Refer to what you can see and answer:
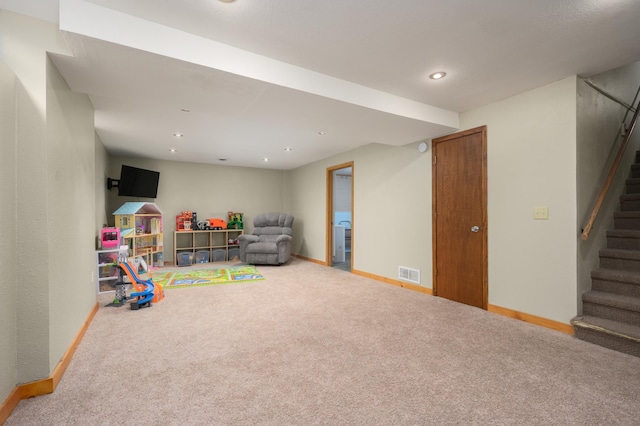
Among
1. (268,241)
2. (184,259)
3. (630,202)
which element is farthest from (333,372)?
(184,259)

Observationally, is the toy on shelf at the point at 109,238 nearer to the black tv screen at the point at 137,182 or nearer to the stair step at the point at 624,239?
the black tv screen at the point at 137,182

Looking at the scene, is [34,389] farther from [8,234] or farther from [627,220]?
[627,220]

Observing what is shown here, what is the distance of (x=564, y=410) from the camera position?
167cm

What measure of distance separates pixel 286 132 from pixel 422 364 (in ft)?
11.6

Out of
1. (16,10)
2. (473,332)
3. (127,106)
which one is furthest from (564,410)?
(127,106)

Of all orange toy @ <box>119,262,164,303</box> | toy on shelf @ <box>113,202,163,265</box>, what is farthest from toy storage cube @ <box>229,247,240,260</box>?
orange toy @ <box>119,262,164,303</box>

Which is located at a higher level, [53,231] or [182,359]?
[53,231]

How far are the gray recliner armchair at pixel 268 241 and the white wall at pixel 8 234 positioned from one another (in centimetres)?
445

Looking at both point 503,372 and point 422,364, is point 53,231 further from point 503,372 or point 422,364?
point 503,372

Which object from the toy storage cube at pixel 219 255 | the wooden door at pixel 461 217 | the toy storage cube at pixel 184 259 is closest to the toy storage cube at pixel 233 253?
Answer: the toy storage cube at pixel 219 255

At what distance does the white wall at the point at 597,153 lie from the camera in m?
2.77

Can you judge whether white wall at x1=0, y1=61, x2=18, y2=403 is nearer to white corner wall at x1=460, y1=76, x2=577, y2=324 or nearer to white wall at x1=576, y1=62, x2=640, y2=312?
white corner wall at x1=460, y1=76, x2=577, y2=324

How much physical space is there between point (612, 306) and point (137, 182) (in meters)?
7.21

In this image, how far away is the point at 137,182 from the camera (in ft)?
19.7
